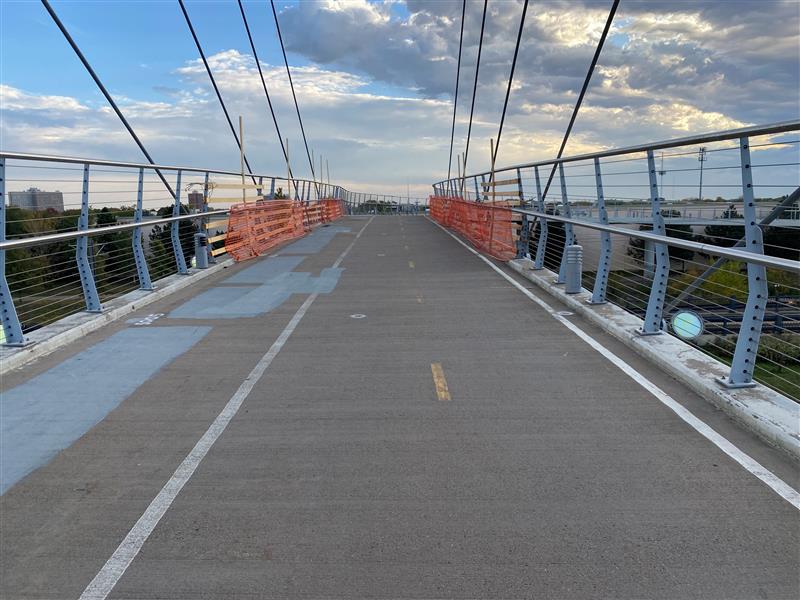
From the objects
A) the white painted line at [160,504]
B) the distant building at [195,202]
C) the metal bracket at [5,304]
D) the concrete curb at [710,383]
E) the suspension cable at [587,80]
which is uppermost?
the suspension cable at [587,80]

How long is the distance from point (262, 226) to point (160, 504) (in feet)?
55.7

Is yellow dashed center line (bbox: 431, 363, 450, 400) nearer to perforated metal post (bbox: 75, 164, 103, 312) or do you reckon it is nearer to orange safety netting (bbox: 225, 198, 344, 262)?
perforated metal post (bbox: 75, 164, 103, 312)

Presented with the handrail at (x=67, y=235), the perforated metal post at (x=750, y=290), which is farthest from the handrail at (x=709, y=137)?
the handrail at (x=67, y=235)

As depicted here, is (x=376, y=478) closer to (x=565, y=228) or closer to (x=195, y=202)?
(x=565, y=228)

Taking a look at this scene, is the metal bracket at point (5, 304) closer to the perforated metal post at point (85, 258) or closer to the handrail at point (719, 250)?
the perforated metal post at point (85, 258)

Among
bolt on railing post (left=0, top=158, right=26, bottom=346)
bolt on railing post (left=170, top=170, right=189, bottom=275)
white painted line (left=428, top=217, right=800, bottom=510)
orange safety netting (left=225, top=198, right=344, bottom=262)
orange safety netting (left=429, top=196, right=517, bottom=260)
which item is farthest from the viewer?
orange safety netting (left=225, top=198, right=344, bottom=262)

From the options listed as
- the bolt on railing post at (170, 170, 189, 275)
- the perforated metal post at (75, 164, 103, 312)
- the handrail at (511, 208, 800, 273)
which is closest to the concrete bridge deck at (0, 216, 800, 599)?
the handrail at (511, 208, 800, 273)

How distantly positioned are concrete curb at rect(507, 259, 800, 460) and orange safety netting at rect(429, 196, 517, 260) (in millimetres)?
6811

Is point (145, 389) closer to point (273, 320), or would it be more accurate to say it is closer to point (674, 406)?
point (273, 320)

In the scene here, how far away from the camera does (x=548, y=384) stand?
6.43 m

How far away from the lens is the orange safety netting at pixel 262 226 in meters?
17.5

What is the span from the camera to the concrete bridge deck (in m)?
3.43

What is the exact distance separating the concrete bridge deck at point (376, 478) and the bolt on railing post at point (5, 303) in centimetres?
47

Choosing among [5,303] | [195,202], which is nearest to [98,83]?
[195,202]
